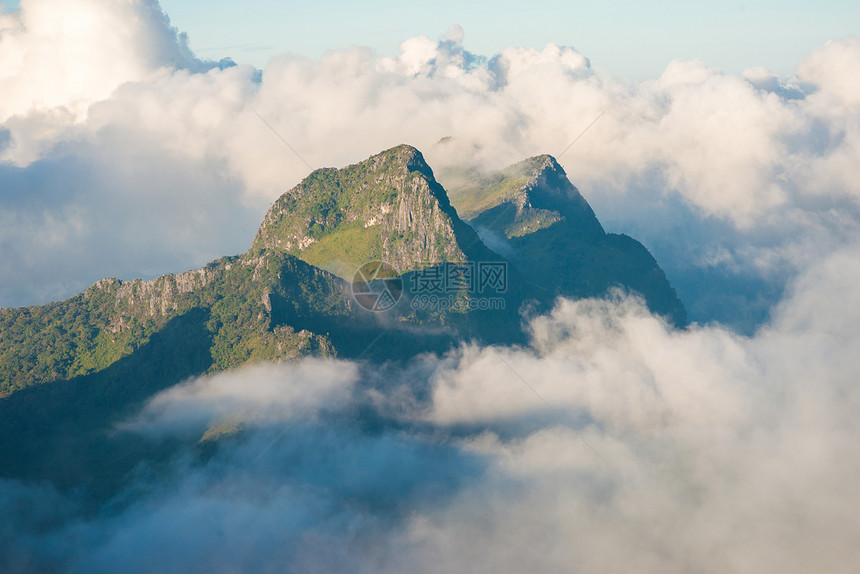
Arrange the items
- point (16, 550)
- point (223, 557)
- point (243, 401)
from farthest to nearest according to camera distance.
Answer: point (243, 401) → point (223, 557) → point (16, 550)

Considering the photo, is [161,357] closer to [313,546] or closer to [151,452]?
[151,452]

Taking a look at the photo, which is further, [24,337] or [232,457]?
[24,337]

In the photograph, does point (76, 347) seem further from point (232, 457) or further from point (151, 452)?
point (232, 457)

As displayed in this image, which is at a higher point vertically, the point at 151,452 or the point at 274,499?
the point at 151,452

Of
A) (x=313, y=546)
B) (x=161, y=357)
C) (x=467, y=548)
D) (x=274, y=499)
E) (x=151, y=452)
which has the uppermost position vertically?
(x=161, y=357)

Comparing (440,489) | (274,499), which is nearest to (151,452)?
(274,499)

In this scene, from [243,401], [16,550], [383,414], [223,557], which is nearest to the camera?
[16,550]

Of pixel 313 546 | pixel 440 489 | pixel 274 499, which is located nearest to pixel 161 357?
pixel 274 499

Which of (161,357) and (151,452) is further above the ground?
(161,357)

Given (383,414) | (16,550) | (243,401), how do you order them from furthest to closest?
(383,414)
(243,401)
(16,550)
